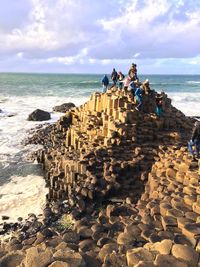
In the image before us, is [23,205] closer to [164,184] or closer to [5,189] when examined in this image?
[5,189]

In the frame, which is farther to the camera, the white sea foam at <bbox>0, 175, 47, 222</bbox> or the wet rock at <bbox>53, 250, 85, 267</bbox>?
the white sea foam at <bbox>0, 175, 47, 222</bbox>

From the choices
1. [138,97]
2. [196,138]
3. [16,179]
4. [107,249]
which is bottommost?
[16,179]

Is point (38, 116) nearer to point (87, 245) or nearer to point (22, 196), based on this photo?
point (22, 196)

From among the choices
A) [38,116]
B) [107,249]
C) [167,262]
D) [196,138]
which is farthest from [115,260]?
[38,116]

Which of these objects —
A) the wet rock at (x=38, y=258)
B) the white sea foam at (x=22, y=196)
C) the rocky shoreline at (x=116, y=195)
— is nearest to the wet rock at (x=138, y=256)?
the rocky shoreline at (x=116, y=195)

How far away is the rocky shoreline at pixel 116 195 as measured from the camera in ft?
19.7

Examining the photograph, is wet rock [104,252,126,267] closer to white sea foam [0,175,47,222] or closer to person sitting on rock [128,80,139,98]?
white sea foam [0,175,47,222]

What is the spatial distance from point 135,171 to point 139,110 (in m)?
3.55

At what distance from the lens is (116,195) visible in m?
11.4

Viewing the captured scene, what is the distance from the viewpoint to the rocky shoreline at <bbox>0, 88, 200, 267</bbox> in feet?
19.7

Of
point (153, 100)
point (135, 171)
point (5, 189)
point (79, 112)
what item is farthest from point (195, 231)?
point (79, 112)

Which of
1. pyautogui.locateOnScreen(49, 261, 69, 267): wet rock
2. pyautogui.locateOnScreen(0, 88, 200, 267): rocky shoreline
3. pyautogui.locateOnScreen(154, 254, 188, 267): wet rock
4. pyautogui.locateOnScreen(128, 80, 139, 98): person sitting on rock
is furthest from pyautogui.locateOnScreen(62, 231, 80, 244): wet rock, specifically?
pyautogui.locateOnScreen(128, 80, 139, 98): person sitting on rock

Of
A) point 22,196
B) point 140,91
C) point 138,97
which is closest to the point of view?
point 22,196

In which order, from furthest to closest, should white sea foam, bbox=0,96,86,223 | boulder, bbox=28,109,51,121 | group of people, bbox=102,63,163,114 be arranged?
boulder, bbox=28,109,51,121 → group of people, bbox=102,63,163,114 → white sea foam, bbox=0,96,86,223
